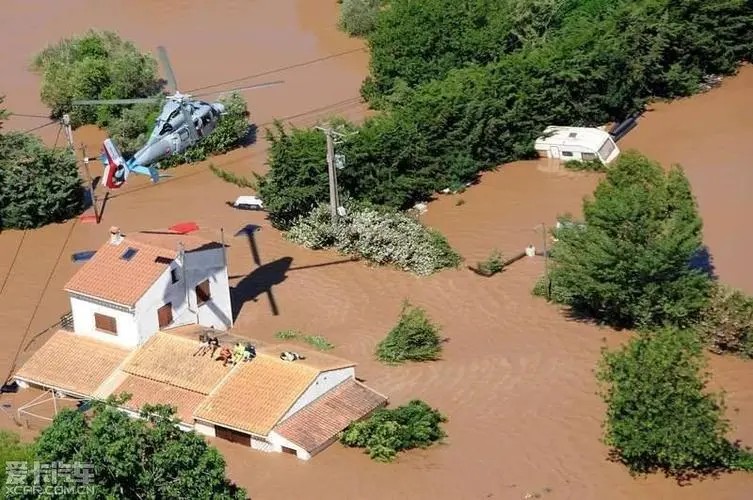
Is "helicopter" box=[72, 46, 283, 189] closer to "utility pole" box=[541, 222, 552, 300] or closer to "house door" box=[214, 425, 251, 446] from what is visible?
"house door" box=[214, 425, 251, 446]

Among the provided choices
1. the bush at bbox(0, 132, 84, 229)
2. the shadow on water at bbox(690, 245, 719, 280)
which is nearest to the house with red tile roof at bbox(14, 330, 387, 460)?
the bush at bbox(0, 132, 84, 229)

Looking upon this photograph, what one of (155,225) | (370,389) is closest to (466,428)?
(370,389)

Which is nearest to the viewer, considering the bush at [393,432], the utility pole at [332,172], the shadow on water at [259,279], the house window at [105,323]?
the bush at [393,432]

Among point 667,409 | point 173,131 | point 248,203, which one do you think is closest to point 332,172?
point 173,131

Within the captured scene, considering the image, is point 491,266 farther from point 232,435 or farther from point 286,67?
point 286,67

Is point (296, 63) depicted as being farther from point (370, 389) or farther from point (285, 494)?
point (285, 494)

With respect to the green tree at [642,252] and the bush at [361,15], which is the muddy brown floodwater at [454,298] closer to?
the bush at [361,15]

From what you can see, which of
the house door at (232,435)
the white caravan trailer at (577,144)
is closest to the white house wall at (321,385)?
the house door at (232,435)
